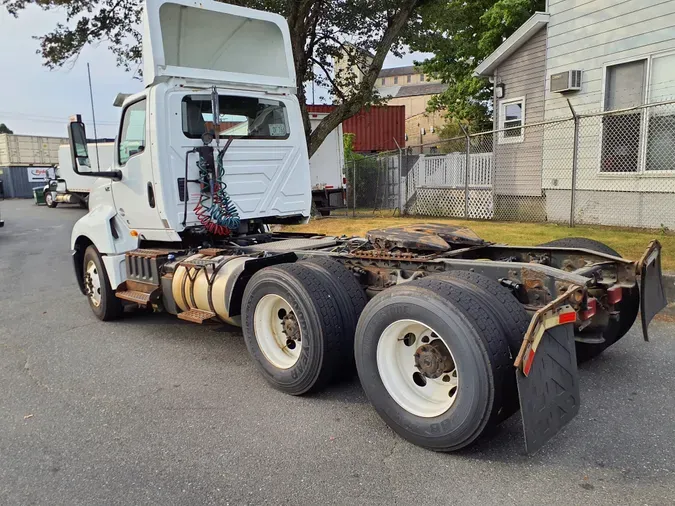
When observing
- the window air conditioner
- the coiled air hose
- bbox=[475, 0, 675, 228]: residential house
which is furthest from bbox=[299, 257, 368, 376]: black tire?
the window air conditioner

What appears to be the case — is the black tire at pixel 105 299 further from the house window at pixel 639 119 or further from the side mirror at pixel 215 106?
the house window at pixel 639 119

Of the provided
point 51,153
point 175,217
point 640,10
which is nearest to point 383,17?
point 640,10

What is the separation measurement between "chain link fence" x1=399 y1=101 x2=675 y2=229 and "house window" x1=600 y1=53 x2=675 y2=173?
0.06 ft

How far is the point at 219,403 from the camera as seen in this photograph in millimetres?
4082

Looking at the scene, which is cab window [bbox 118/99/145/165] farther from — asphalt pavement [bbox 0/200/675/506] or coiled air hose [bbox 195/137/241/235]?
asphalt pavement [bbox 0/200/675/506]

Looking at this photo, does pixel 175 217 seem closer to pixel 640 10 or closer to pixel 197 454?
pixel 197 454

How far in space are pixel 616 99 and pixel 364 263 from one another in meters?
9.98

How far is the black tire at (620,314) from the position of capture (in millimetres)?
4051

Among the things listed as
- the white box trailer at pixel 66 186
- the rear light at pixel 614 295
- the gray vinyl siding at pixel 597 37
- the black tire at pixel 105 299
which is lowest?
the black tire at pixel 105 299

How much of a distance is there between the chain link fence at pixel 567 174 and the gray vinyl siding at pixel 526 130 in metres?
0.03

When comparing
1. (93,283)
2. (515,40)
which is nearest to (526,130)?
(515,40)

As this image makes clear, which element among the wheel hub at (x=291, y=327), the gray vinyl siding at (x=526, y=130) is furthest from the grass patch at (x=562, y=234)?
the wheel hub at (x=291, y=327)

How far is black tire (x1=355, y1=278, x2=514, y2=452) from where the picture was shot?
2920 mm

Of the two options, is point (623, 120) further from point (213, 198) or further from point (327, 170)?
point (213, 198)
